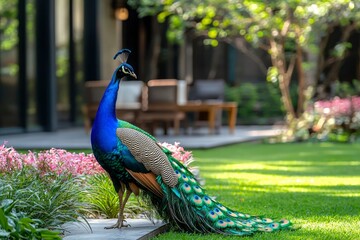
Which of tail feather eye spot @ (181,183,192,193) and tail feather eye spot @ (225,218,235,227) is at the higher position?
tail feather eye spot @ (181,183,192,193)

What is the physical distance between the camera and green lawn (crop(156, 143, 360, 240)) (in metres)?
6.54

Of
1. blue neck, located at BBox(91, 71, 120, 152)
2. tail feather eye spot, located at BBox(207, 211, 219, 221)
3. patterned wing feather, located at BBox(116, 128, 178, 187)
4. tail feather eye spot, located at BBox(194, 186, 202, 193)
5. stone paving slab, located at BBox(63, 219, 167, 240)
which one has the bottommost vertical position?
stone paving slab, located at BBox(63, 219, 167, 240)

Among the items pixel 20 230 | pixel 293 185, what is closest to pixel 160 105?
pixel 293 185

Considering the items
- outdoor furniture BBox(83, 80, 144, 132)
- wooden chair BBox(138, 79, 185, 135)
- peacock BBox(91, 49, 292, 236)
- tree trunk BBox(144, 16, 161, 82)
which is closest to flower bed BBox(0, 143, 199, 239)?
peacock BBox(91, 49, 292, 236)

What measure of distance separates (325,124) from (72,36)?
6.51m

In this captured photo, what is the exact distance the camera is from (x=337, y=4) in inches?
581

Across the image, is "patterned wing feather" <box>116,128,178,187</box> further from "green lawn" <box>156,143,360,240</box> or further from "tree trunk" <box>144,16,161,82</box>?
"tree trunk" <box>144,16,161,82</box>

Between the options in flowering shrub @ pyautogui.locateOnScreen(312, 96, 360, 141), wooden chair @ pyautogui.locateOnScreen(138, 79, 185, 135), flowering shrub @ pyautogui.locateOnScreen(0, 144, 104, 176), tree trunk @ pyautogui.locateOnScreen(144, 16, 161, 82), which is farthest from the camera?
tree trunk @ pyautogui.locateOnScreen(144, 16, 161, 82)

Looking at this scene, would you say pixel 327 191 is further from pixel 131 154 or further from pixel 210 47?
pixel 210 47

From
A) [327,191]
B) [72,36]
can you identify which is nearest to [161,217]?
[327,191]

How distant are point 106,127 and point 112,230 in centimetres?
69

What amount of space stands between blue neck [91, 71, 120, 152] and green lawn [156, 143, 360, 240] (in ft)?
2.31

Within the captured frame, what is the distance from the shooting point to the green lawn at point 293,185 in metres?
6.54

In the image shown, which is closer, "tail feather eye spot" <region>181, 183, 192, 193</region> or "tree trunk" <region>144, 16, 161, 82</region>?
"tail feather eye spot" <region>181, 183, 192, 193</region>
